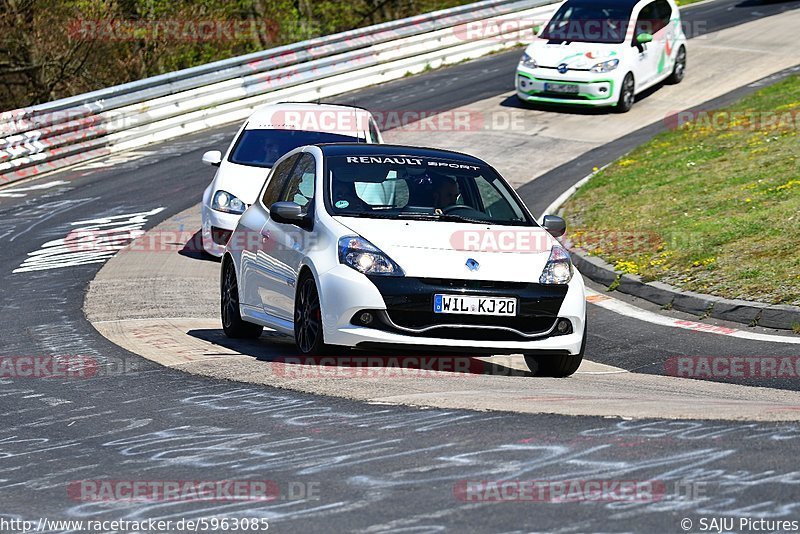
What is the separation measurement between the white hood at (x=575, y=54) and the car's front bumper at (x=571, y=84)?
0.53 ft

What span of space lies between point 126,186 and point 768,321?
12.0 m

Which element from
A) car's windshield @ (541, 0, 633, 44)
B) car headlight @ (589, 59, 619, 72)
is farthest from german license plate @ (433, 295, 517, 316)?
car's windshield @ (541, 0, 633, 44)

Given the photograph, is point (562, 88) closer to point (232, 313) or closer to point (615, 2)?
point (615, 2)

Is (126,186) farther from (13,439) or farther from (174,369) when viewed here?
(13,439)

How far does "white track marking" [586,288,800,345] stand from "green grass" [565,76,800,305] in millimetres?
534

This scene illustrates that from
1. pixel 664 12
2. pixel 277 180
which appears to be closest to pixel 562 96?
pixel 664 12

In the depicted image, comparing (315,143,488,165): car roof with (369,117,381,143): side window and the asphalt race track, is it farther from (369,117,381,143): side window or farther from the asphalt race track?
(369,117,381,143): side window

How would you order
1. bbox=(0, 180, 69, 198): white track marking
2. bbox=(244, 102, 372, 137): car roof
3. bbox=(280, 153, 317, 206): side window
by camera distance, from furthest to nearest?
bbox=(0, 180, 69, 198): white track marking < bbox=(244, 102, 372, 137): car roof < bbox=(280, 153, 317, 206): side window

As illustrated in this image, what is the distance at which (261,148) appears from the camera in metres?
16.6

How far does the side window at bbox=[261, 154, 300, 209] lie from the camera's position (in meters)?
11.0

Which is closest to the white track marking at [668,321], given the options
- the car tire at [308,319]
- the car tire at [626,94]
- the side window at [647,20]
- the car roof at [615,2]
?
the car tire at [308,319]

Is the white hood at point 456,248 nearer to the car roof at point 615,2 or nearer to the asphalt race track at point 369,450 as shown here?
the asphalt race track at point 369,450

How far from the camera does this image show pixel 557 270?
953cm

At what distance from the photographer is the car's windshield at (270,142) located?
54.0 feet
